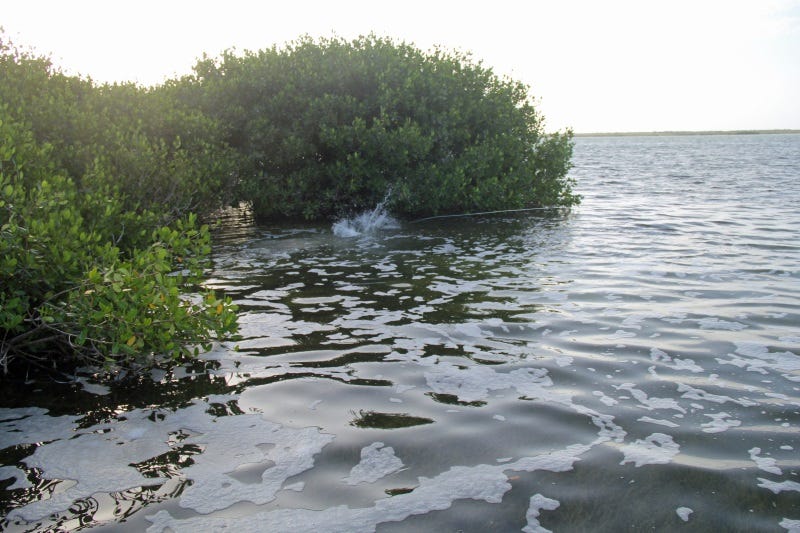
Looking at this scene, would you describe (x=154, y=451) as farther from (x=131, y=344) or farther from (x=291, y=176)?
(x=291, y=176)

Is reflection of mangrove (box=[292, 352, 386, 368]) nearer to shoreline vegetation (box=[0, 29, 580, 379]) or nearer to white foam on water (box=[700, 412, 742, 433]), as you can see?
white foam on water (box=[700, 412, 742, 433])

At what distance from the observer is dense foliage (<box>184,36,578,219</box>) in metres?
19.4

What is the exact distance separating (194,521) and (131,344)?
2315 millimetres

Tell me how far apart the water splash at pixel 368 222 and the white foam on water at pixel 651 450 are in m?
13.3

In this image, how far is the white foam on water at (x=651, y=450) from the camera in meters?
4.80

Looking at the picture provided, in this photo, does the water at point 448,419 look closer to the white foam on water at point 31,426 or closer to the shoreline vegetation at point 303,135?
the white foam on water at point 31,426

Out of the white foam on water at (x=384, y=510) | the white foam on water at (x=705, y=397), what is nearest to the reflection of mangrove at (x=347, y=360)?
the white foam on water at (x=384, y=510)

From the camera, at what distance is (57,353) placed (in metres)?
6.93

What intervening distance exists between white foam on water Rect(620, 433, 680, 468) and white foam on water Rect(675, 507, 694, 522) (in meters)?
0.57

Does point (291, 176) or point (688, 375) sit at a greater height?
point (291, 176)

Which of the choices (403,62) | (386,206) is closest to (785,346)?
(386,206)

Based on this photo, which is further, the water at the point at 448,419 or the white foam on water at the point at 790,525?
Answer: the water at the point at 448,419

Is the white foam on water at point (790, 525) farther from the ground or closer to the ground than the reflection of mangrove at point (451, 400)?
closer to the ground

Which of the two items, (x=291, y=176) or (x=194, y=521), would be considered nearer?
(x=194, y=521)
